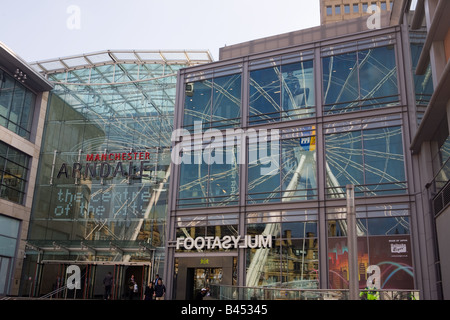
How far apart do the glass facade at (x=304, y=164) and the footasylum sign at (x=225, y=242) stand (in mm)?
223

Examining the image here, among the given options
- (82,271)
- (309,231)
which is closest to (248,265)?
(309,231)

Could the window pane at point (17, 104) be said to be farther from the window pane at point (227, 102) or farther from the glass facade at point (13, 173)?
the window pane at point (227, 102)

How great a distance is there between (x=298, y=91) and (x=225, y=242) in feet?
31.8

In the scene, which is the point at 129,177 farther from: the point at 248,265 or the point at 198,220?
the point at 248,265

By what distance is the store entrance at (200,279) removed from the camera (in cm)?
2762

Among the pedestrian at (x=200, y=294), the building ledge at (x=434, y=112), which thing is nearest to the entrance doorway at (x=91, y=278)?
the pedestrian at (x=200, y=294)

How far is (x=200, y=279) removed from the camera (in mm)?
28094

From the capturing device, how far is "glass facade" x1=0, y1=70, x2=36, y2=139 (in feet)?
112

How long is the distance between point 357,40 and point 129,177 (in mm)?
17062

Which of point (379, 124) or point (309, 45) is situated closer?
point (379, 124)

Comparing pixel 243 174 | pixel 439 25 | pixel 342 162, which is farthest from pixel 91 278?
pixel 439 25

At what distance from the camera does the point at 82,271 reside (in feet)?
105

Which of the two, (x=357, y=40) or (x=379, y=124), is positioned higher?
(x=357, y=40)
